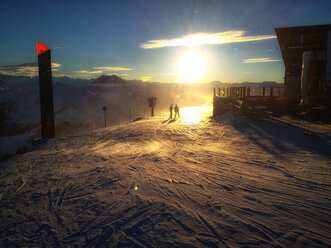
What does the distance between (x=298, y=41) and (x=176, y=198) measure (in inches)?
798

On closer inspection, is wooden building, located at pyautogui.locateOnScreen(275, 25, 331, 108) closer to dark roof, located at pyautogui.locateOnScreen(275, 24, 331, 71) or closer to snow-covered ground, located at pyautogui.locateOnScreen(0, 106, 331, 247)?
dark roof, located at pyautogui.locateOnScreen(275, 24, 331, 71)

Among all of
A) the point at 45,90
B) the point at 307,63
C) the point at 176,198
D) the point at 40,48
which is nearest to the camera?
the point at 176,198

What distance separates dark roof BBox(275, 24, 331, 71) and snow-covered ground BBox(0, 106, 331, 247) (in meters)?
12.4

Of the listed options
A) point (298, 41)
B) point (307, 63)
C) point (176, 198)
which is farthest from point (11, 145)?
point (298, 41)

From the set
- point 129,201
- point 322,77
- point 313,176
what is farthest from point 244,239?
point 322,77

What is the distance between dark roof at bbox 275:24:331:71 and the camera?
56.1ft

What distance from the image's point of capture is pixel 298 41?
18203 mm

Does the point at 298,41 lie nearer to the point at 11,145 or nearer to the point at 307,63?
the point at 307,63

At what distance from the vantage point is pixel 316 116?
14.0 m

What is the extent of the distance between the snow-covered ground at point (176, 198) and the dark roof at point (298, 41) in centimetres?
1243

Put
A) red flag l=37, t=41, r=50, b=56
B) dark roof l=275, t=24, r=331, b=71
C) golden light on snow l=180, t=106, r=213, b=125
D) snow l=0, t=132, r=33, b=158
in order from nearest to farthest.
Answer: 1. dark roof l=275, t=24, r=331, b=71
2. golden light on snow l=180, t=106, r=213, b=125
3. red flag l=37, t=41, r=50, b=56
4. snow l=0, t=132, r=33, b=158

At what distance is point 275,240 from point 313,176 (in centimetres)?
361

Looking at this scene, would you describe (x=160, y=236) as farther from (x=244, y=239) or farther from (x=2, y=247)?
(x=2, y=247)

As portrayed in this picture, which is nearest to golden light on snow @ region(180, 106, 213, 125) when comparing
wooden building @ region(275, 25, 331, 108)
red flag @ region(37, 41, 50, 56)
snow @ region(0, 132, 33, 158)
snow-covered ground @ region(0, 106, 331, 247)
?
wooden building @ region(275, 25, 331, 108)
